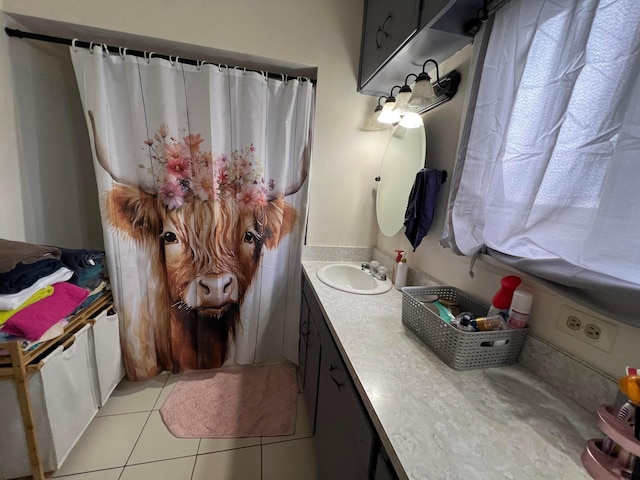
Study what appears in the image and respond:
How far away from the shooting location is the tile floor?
1.14 m

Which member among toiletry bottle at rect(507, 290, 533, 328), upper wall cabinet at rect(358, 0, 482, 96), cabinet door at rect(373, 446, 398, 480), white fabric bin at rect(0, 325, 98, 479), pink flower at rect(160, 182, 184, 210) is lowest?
white fabric bin at rect(0, 325, 98, 479)

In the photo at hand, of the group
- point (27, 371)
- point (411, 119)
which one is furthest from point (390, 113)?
point (27, 371)

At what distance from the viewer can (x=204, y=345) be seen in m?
1.67

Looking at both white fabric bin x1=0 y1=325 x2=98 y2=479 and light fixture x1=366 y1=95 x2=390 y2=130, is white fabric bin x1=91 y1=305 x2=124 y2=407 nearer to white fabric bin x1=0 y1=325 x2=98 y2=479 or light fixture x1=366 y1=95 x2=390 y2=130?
white fabric bin x1=0 y1=325 x2=98 y2=479

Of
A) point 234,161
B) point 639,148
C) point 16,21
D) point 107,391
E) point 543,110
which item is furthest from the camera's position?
point 234,161

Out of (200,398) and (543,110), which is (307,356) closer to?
(200,398)

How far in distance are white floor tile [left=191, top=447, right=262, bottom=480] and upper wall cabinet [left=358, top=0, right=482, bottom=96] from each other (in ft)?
6.66

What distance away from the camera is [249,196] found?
1.54 m

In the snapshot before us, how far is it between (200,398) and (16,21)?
7.28 ft

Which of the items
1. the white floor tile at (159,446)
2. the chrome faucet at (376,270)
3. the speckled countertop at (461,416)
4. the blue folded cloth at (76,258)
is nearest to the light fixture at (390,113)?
the chrome faucet at (376,270)

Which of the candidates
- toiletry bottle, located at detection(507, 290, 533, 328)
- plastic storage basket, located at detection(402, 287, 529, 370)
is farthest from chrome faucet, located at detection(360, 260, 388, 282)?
toiletry bottle, located at detection(507, 290, 533, 328)

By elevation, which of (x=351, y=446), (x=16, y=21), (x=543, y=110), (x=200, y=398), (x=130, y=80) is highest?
(x=16, y=21)

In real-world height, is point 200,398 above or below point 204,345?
below

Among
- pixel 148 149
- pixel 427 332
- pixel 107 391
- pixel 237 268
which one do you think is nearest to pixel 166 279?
pixel 237 268
